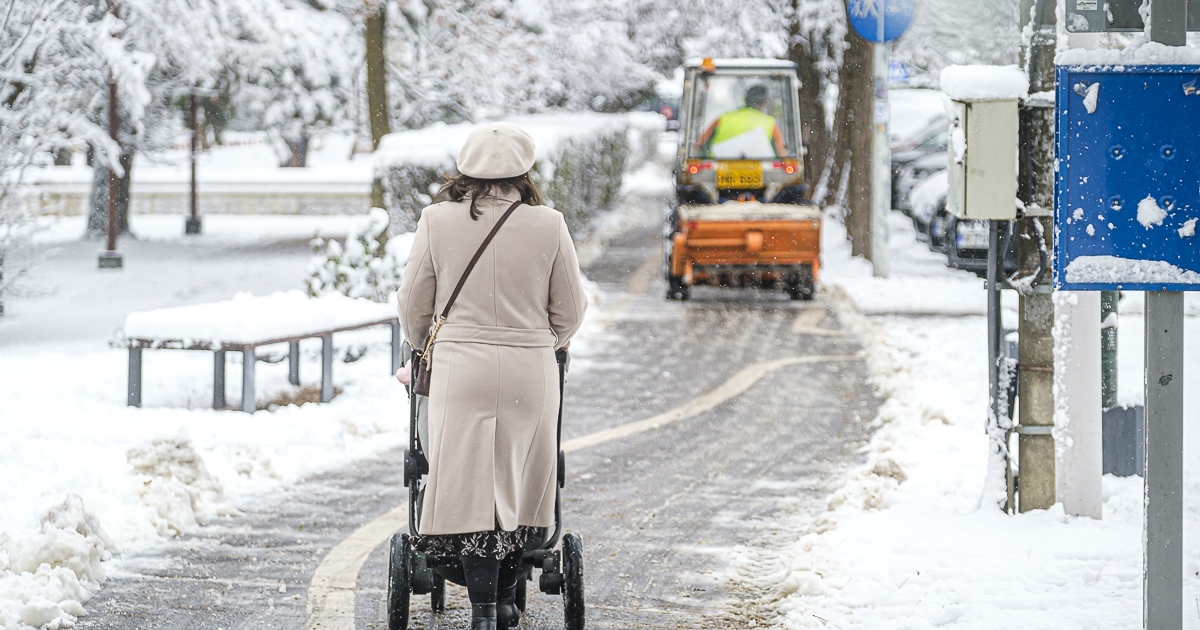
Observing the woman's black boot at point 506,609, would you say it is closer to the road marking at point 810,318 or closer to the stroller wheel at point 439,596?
the stroller wheel at point 439,596

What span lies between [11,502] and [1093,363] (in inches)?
189

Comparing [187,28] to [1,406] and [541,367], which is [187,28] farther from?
[541,367]


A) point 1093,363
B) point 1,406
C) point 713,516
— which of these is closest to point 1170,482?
point 1093,363

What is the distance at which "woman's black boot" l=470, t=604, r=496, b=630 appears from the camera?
182 inches

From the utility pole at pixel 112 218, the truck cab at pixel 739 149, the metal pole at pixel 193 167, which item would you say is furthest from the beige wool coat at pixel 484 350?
the metal pole at pixel 193 167

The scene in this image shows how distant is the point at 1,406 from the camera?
29.6ft

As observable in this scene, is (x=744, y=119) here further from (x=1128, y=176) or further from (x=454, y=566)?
(x=1128, y=176)

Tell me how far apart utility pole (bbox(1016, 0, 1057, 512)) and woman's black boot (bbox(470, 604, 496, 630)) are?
106 inches

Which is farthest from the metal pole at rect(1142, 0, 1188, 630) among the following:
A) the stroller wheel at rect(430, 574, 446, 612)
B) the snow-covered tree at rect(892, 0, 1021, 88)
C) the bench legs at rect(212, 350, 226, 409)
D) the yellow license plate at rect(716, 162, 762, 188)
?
the yellow license plate at rect(716, 162, 762, 188)

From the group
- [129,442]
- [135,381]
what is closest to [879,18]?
[135,381]

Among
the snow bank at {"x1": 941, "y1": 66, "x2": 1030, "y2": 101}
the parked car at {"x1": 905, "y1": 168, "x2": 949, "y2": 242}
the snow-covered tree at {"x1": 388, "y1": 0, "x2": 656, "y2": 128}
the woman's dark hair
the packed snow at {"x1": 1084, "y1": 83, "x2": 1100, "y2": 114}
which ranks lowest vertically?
the woman's dark hair

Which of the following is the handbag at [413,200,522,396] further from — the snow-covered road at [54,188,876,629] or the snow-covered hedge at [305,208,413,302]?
the snow-covered hedge at [305,208,413,302]

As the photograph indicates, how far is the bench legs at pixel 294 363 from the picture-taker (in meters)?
10.3

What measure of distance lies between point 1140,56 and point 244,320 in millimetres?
6480
